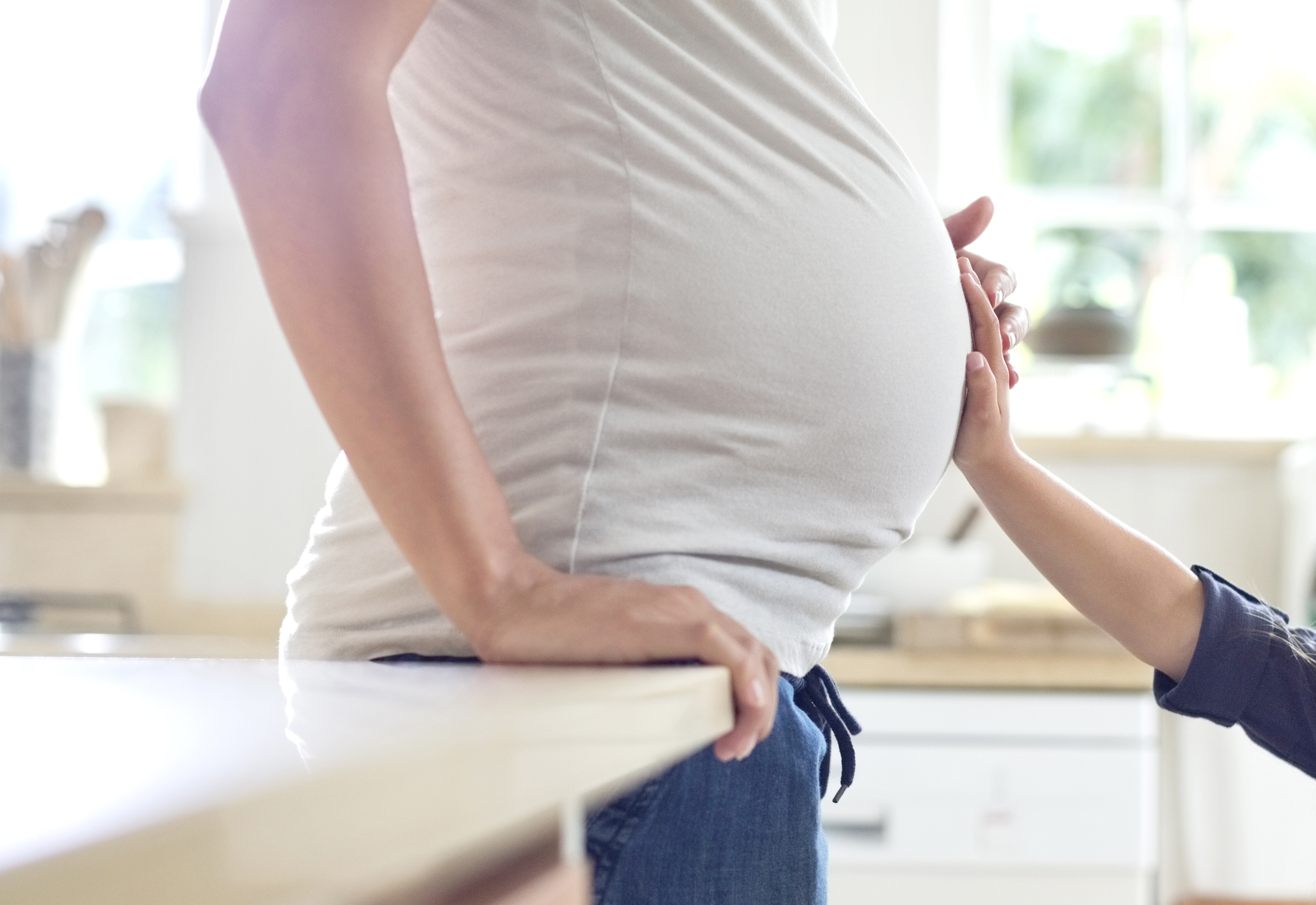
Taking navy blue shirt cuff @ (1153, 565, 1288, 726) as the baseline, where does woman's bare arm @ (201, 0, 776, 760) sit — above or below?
above

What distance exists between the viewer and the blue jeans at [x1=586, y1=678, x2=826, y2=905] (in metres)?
0.48

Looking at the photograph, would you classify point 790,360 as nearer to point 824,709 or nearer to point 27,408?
point 824,709

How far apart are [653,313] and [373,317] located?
0.36 ft

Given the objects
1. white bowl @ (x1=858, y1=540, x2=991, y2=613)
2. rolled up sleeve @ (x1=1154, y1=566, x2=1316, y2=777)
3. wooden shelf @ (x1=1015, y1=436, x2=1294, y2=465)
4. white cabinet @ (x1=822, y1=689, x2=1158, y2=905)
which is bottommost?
white cabinet @ (x1=822, y1=689, x2=1158, y2=905)

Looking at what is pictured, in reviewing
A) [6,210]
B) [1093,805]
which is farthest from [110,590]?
[1093,805]

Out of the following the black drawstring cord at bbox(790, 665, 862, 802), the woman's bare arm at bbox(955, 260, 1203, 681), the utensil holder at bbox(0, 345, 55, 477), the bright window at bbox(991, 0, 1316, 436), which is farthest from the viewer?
the bright window at bbox(991, 0, 1316, 436)

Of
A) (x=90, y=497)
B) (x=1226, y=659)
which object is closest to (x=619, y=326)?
(x=1226, y=659)

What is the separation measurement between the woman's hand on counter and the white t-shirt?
0.05 metres

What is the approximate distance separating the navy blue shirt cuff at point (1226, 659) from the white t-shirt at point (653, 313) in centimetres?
27

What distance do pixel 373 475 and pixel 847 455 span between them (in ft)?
0.62

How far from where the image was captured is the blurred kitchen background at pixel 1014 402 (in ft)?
5.59

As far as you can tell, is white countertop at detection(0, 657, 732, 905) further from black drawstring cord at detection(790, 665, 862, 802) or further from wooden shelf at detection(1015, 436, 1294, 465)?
wooden shelf at detection(1015, 436, 1294, 465)

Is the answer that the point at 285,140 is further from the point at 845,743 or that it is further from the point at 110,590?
the point at 110,590

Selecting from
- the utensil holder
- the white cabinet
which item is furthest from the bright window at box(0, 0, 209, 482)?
the white cabinet
